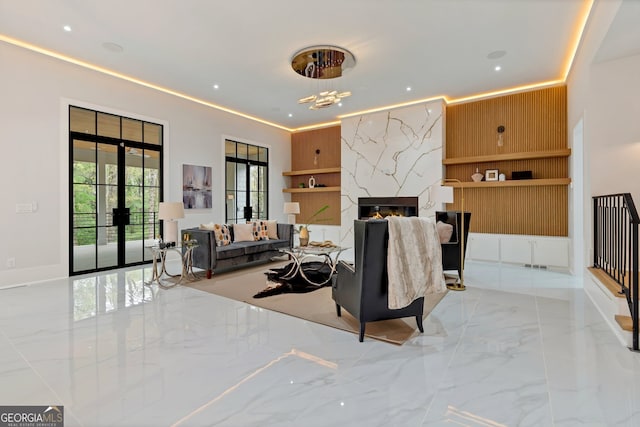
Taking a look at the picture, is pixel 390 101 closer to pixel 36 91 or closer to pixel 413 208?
pixel 413 208

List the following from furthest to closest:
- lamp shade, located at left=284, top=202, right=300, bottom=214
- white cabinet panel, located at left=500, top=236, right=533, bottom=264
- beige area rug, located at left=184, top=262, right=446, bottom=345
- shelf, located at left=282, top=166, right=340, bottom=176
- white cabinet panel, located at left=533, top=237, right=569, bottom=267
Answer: shelf, located at left=282, top=166, right=340, bottom=176
lamp shade, located at left=284, top=202, right=300, bottom=214
white cabinet panel, located at left=500, top=236, right=533, bottom=264
white cabinet panel, located at left=533, top=237, right=569, bottom=267
beige area rug, located at left=184, top=262, right=446, bottom=345

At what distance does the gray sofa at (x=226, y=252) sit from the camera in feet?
16.6

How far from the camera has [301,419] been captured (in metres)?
1.75

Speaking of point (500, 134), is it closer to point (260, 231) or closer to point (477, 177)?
point (477, 177)

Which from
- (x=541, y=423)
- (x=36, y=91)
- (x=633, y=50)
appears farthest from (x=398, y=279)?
(x=36, y=91)

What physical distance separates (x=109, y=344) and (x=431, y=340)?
272 cm

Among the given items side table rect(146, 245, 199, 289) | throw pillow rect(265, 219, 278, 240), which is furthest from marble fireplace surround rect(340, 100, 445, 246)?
side table rect(146, 245, 199, 289)

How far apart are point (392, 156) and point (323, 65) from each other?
296cm

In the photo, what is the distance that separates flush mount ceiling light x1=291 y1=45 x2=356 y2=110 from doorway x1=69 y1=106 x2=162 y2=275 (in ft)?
10.7

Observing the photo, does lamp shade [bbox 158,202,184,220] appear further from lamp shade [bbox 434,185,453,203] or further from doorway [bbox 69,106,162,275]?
lamp shade [bbox 434,185,453,203]

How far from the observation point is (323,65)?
5094 mm

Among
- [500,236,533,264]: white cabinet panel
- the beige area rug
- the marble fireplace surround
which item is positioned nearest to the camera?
the beige area rug

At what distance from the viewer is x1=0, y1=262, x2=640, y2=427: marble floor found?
1.81m

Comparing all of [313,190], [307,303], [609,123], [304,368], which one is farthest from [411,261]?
[313,190]
